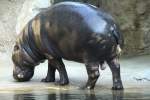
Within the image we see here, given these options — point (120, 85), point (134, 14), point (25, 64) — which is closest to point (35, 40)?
point (25, 64)

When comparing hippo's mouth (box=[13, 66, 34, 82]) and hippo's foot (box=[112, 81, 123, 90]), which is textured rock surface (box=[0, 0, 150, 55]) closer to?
hippo's mouth (box=[13, 66, 34, 82])

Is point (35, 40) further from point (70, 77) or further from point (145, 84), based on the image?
point (145, 84)

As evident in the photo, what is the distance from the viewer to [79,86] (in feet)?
33.6

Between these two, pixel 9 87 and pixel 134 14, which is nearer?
pixel 9 87

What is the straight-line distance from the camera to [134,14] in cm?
1472

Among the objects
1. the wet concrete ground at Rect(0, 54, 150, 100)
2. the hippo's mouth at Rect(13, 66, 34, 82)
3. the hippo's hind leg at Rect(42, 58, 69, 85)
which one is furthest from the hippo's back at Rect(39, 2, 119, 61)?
the hippo's mouth at Rect(13, 66, 34, 82)

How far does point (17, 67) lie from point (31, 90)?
4.78 feet

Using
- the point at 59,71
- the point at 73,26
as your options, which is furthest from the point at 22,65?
the point at 73,26

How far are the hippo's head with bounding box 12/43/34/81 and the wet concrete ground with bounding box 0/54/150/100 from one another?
0.54 ft

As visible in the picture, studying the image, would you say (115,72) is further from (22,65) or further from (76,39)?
(22,65)

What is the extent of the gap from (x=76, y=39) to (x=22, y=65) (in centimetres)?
181

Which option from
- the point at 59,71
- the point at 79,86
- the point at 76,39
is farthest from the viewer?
the point at 59,71

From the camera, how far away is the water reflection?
27.3 feet

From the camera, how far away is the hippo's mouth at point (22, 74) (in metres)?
11.2
